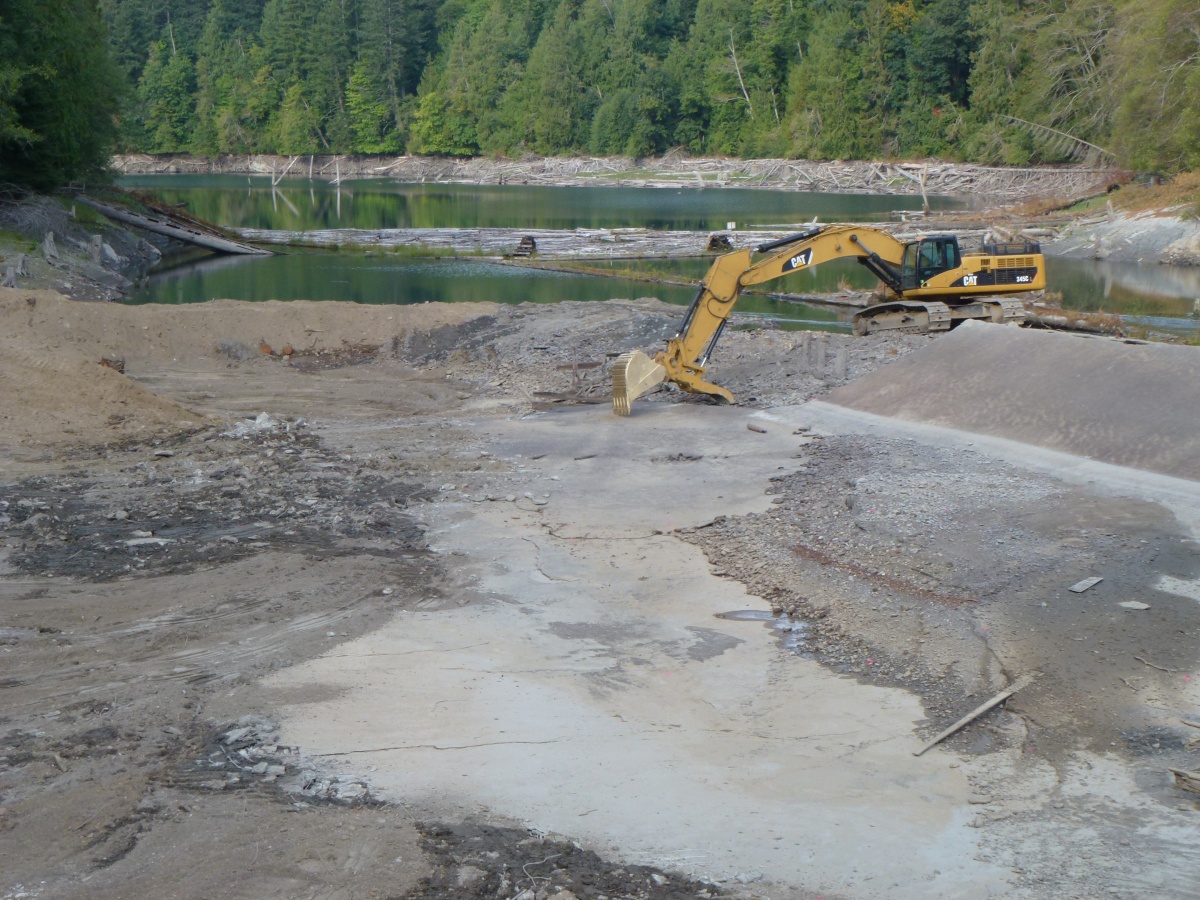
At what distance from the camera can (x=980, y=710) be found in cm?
941

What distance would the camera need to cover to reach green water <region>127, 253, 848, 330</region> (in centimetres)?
3562

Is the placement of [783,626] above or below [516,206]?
below

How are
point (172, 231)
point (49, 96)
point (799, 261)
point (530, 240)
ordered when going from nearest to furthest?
point (799, 261) → point (49, 96) → point (172, 231) → point (530, 240)

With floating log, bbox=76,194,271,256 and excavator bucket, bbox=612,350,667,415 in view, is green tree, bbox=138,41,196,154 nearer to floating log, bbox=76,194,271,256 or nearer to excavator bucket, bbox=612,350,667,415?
floating log, bbox=76,194,271,256

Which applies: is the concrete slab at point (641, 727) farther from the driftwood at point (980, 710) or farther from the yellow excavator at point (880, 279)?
the yellow excavator at point (880, 279)

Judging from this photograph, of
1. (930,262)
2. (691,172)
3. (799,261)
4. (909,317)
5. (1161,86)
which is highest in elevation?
(1161,86)

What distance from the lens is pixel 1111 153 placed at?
210ft

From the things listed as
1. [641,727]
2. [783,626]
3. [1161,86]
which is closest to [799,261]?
[783,626]

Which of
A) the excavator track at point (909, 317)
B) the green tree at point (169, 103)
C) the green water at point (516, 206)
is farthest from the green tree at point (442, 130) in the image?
the excavator track at point (909, 317)

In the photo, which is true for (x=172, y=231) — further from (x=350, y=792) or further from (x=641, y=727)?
(x=350, y=792)

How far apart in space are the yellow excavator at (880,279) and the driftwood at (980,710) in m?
9.82

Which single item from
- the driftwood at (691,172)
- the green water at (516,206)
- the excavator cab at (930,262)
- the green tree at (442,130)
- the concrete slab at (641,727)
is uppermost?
the green tree at (442,130)

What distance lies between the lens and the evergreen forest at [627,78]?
5144 cm

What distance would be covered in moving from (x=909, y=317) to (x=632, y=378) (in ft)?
29.2
